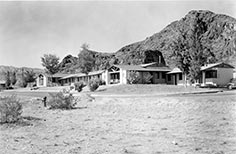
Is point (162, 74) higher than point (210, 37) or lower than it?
lower

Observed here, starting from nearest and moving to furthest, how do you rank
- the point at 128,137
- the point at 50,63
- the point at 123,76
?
the point at 128,137
the point at 123,76
the point at 50,63

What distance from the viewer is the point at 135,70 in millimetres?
48594

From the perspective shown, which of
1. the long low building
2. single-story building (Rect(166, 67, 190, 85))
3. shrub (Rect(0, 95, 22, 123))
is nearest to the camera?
shrub (Rect(0, 95, 22, 123))

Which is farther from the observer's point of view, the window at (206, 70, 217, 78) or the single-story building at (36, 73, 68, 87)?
the single-story building at (36, 73, 68, 87)

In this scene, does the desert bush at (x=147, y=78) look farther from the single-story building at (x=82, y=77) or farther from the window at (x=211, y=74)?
the single-story building at (x=82, y=77)

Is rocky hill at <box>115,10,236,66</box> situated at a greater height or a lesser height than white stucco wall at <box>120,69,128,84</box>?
greater

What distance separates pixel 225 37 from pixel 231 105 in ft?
392

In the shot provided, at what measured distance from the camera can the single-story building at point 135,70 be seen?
49.1 meters

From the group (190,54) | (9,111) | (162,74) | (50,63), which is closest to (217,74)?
(190,54)

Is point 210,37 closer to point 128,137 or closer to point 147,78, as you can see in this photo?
point 147,78

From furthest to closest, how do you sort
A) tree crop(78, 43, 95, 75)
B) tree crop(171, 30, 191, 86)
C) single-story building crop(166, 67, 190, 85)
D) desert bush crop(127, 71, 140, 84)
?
tree crop(78, 43, 95, 75), single-story building crop(166, 67, 190, 85), desert bush crop(127, 71, 140, 84), tree crop(171, 30, 191, 86)

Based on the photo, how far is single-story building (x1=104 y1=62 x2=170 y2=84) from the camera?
161 ft

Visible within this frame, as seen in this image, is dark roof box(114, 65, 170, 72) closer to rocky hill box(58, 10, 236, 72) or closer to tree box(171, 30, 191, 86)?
tree box(171, 30, 191, 86)

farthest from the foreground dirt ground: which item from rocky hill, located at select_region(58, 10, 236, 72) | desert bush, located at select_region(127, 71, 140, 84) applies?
rocky hill, located at select_region(58, 10, 236, 72)
